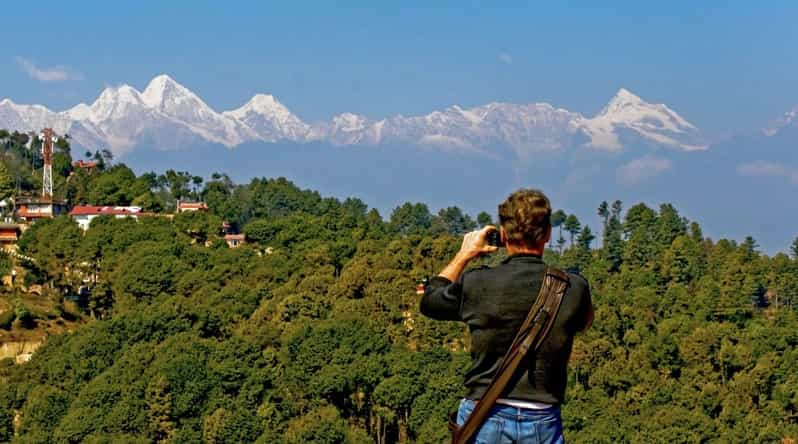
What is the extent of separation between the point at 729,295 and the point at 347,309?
26830mm

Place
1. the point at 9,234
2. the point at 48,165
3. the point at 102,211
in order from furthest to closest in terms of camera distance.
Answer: the point at 48,165, the point at 102,211, the point at 9,234

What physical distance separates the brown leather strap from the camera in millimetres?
454

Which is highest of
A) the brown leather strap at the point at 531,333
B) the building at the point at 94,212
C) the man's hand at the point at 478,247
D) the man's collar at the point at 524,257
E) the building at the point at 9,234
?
the building at the point at 94,212

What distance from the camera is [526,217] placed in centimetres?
569

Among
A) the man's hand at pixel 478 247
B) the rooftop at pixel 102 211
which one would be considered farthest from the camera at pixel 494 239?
the rooftop at pixel 102 211

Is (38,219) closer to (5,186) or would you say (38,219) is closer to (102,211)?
(102,211)

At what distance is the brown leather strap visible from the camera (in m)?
5.58

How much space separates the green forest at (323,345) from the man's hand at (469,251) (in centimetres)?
2461

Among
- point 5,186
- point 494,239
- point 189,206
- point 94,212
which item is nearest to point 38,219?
point 94,212

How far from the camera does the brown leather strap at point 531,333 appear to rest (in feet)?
18.3

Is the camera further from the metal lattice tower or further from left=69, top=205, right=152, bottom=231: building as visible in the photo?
the metal lattice tower

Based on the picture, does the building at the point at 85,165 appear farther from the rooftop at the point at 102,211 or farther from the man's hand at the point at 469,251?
the man's hand at the point at 469,251

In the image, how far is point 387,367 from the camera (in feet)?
138

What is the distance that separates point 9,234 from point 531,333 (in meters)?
76.8
